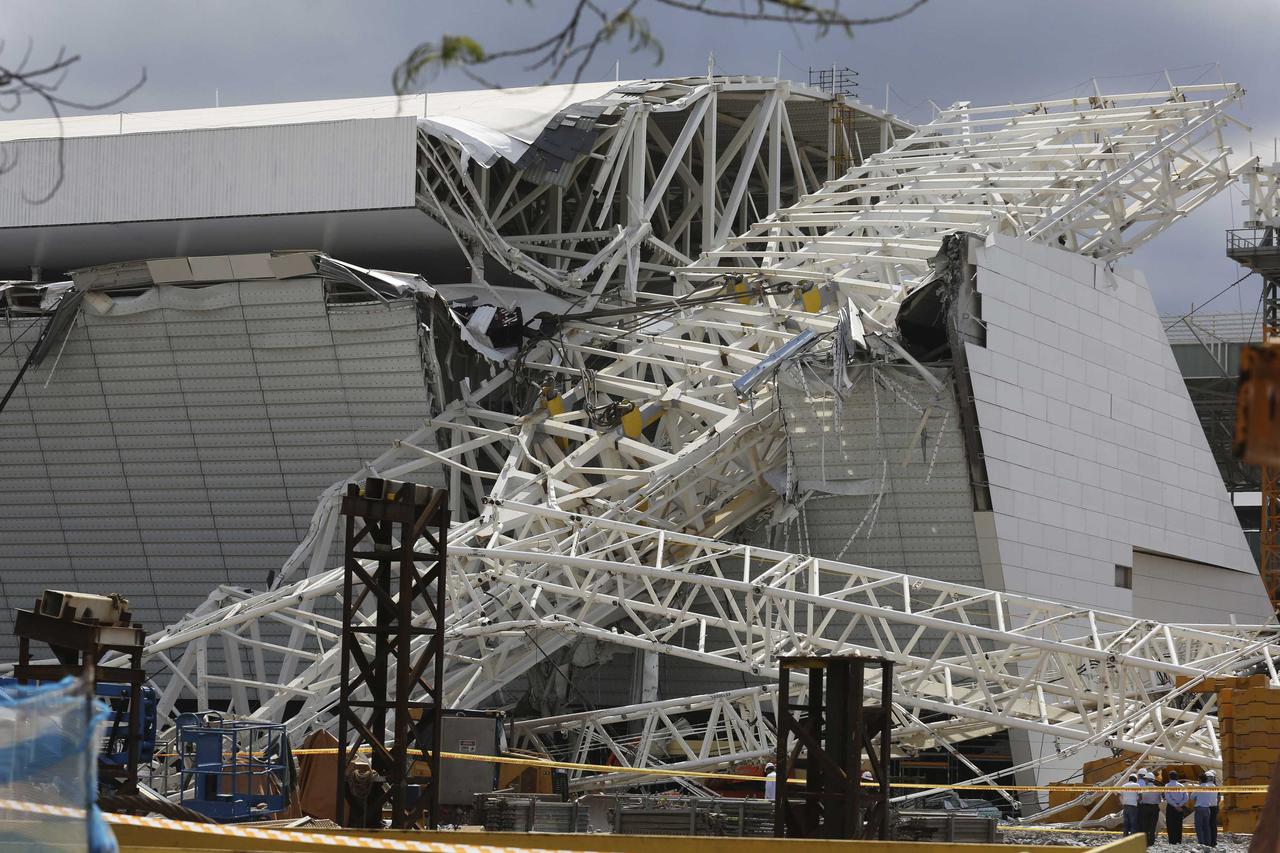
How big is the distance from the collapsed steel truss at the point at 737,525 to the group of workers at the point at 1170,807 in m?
1.25

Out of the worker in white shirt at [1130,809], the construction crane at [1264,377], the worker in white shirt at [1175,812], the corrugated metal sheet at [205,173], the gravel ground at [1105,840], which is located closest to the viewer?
the construction crane at [1264,377]

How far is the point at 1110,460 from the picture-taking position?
43156mm

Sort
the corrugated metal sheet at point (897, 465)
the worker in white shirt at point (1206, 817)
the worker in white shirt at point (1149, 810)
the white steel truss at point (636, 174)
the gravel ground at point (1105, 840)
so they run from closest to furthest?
the gravel ground at point (1105, 840) → the worker in white shirt at point (1206, 817) → the worker in white shirt at point (1149, 810) → the corrugated metal sheet at point (897, 465) → the white steel truss at point (636, 174)

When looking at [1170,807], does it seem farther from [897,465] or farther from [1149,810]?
[897,465]

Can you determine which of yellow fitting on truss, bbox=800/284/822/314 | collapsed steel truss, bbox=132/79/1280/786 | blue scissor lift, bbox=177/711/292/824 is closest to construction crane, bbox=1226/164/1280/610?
collapsed steel truss, bbox=132/79/1280/786

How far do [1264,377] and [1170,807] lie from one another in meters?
21.5

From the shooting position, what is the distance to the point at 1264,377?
908cm

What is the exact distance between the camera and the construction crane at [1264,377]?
8.98 meters

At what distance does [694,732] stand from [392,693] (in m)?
6.33

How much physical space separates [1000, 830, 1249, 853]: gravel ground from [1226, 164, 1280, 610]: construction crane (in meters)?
5.86

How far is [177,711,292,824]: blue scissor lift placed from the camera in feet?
91.2

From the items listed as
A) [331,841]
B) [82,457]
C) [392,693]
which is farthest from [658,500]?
[331,841]

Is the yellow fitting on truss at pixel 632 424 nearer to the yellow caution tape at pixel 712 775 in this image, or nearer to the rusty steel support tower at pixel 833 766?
the yellow caution tape at pixel 712 775

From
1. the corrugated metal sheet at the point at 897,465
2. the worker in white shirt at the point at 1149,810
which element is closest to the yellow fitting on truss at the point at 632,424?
the corrugated metal sheet at the point at 897,465
